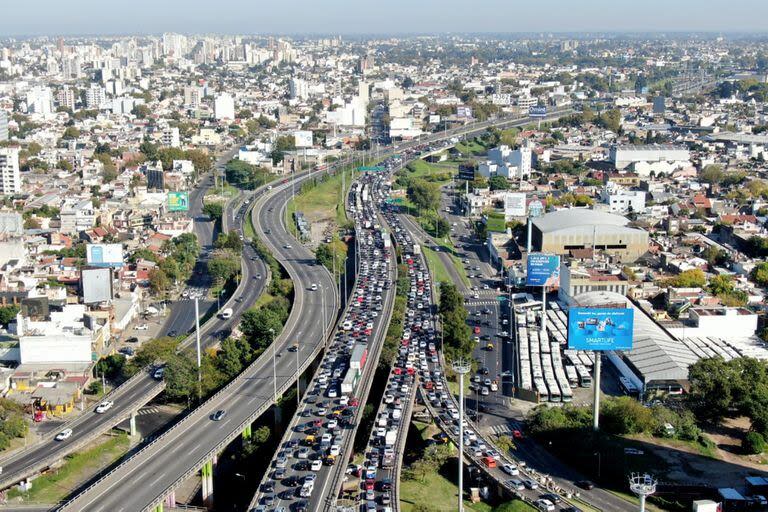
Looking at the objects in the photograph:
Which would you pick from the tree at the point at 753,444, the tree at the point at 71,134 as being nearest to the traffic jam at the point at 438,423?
the tree at the point at 753,444

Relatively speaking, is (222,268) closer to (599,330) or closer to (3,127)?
(599,330)

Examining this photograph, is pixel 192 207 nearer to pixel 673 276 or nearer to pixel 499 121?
pixel 673 276

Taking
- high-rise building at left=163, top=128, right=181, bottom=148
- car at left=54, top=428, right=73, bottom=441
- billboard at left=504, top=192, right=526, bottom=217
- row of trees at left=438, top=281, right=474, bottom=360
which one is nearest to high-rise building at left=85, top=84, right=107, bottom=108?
high-rise building at left=163, top=128, right=181, bottom=148

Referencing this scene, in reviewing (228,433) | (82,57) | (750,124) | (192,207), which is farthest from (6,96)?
(228,433)

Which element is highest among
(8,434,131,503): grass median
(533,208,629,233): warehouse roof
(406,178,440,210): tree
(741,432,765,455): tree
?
(533,208,629,233): warehouse roof

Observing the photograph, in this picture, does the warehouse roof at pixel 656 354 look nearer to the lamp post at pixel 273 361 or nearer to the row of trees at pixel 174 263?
the lamp post at pixel 273 361

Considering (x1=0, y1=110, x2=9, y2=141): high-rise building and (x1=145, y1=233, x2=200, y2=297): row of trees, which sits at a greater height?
(x1=0, y1=110, x2=9, y2=141): high-rise building

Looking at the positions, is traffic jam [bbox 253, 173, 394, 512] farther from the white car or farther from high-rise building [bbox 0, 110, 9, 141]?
high-rise building [bbox 0, 110, 9, 141]
